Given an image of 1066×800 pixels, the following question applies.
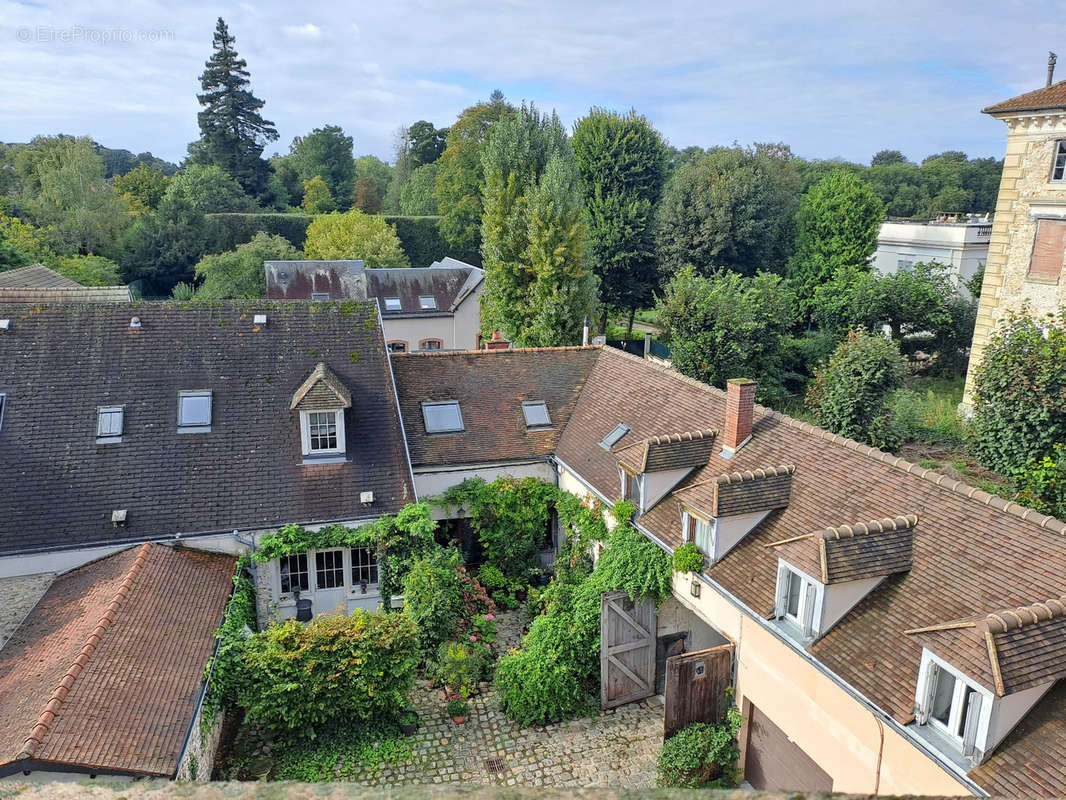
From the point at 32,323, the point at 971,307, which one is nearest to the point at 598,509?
the point at 32,323

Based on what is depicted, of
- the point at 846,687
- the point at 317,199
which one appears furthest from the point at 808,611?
the point at 317,199

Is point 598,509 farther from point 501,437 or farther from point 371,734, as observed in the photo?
point 371,734

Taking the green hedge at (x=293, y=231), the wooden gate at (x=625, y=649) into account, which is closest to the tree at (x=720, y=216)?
the green hedge at (x=293, y=231)

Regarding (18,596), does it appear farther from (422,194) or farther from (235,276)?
(422,194)

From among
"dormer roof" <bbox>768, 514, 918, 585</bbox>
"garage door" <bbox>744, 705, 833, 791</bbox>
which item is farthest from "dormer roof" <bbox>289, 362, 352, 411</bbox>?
"garage door" <bbox>744, 705, 833, 791</bbox>

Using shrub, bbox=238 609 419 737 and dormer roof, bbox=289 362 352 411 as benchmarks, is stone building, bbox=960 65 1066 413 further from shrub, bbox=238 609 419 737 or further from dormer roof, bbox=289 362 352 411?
shrub, bbox=238 609 419 737
